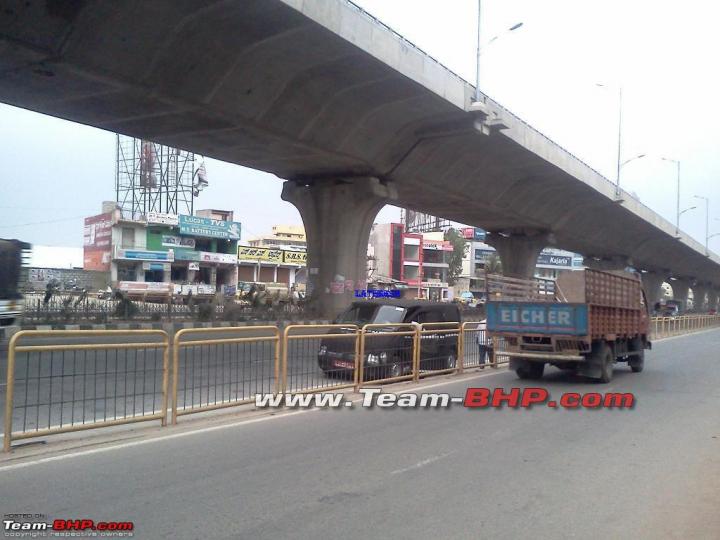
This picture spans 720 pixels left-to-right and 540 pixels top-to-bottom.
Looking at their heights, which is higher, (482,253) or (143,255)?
(482,253)

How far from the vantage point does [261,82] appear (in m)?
18.9

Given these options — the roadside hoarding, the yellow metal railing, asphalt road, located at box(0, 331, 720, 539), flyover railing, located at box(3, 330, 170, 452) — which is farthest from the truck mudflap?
the roadside hoarding

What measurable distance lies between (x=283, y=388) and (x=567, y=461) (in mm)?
4330

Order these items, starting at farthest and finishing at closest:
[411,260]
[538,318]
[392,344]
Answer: [411,260], [538,318], [392,344]

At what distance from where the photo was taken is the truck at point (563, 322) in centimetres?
1286

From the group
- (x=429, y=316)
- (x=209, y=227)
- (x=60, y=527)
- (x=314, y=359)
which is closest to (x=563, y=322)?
(x=429, y=316)

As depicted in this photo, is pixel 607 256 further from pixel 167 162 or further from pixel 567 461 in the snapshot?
pixel 567 461

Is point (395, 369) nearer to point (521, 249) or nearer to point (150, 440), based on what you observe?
point (150, 440)

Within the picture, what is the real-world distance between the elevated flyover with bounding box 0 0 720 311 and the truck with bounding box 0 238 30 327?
4.41 m

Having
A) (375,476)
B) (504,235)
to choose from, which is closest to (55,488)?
(375,476)

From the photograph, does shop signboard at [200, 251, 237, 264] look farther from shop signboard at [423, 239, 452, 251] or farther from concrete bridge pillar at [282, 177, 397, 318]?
concrete bridge pillar at [282, 177, 397, 318]

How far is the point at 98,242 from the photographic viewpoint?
59.9m

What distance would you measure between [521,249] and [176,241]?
3079cm

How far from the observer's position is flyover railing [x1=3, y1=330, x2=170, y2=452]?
22.1 feet
